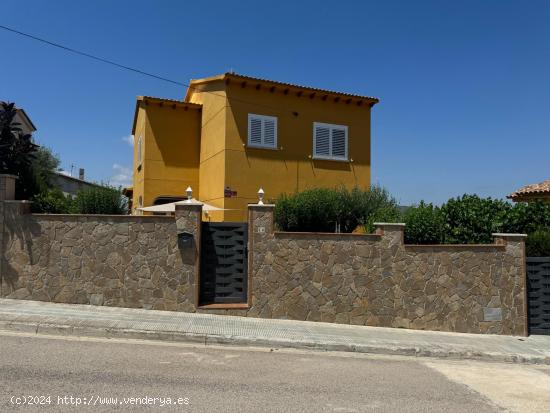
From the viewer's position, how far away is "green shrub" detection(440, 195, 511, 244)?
11758 mm

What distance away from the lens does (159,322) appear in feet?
29.3

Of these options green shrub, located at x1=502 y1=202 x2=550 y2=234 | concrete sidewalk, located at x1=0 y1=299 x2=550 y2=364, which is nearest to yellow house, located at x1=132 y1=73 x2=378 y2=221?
concrete sidewalk, located at x1=0 y1=299 x2=550 y2=364

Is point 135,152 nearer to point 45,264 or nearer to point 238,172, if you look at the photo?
point 238,172

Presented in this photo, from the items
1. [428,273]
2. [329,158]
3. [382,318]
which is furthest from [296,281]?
[329,158]

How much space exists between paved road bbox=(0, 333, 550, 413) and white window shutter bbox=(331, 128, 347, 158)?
11060 millimetres

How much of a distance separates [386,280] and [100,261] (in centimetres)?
665

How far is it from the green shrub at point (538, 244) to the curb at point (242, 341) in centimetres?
324

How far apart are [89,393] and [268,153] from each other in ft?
41.1

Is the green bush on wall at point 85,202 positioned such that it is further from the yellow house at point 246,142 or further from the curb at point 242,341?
the curb at point 242,341

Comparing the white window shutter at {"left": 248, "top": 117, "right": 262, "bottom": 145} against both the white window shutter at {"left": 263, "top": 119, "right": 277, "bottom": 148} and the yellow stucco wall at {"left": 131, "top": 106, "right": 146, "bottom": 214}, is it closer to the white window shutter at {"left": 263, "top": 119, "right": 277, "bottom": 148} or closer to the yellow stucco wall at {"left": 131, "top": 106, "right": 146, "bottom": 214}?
the white window shutter at {"left": 263, "top": 119, "right": 277, "bottom": 148}

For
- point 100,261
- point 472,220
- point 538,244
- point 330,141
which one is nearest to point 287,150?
point 330,141

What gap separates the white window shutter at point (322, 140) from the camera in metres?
17.9

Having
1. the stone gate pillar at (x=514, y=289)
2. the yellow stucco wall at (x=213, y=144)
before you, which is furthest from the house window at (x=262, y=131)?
the stone gate pillar at (x=514, y=289)

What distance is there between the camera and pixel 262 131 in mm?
16797
